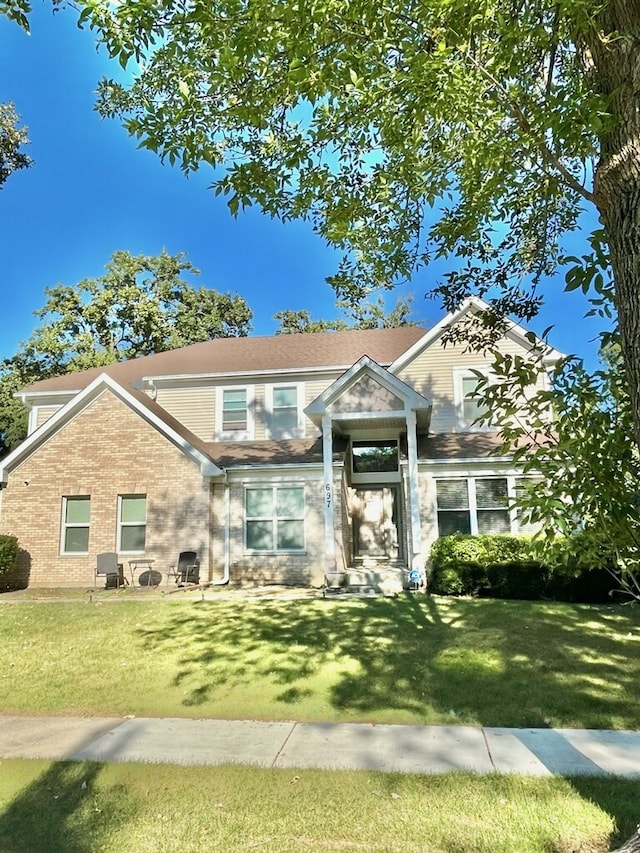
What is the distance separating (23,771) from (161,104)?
5.53m

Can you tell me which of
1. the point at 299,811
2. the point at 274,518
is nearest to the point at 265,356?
the point at 274,518

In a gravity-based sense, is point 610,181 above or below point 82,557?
above

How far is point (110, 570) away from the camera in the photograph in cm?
1470

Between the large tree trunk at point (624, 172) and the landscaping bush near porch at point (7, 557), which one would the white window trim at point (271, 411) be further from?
the large tree trunk at point (624, 172)

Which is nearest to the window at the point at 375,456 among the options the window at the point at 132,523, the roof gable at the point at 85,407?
the roof gable at the point at 85,407

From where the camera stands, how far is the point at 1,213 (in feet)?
56.2

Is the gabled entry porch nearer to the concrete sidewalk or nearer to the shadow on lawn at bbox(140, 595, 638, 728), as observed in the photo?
the shadow on lawn at bbox(140, 595, 638, 728)

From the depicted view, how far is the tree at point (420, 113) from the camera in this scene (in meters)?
3.27

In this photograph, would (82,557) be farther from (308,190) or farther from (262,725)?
(308,190)

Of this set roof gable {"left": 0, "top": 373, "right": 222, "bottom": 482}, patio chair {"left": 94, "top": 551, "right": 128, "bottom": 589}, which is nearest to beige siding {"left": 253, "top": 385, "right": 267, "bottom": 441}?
roof gable {"left": 0, "top": 373, "right": 222, "bottom": 482}

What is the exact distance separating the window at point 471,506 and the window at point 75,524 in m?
10.0

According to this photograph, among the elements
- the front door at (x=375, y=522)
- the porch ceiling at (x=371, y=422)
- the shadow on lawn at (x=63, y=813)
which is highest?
the porch ceiling at (x=371, y=422)

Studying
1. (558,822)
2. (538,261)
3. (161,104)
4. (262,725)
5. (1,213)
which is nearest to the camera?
(558,822)

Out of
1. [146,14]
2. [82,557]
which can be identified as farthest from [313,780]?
[82,557]
